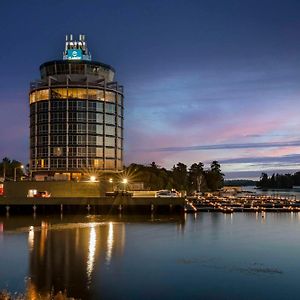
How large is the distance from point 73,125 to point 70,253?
115198 millimetres

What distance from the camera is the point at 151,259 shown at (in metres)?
62.2

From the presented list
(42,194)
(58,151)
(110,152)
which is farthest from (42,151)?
(42,194)

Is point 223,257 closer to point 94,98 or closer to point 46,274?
point 46,274

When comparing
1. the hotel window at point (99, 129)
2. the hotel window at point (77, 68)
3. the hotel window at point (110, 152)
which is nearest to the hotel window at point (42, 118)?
the hotel window at point (99, 129)

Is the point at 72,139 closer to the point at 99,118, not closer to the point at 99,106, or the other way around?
the point at 99,118

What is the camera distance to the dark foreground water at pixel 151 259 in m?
46.5

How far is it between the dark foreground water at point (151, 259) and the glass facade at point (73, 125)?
7255cm

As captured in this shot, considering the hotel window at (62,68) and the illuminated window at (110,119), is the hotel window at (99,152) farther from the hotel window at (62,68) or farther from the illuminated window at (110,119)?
the hotel window at (62,68)

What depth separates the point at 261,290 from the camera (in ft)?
151

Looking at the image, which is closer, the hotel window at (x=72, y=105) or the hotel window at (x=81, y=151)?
the hotel window at (x=81, y=151)

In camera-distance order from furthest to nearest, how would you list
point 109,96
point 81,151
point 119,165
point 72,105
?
point 119,165 < point 109,96 < point 72,105 < point 81,151

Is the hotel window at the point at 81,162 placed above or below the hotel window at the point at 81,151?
below

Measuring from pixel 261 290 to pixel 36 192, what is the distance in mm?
98943

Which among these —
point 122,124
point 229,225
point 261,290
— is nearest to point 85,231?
point 229,225
